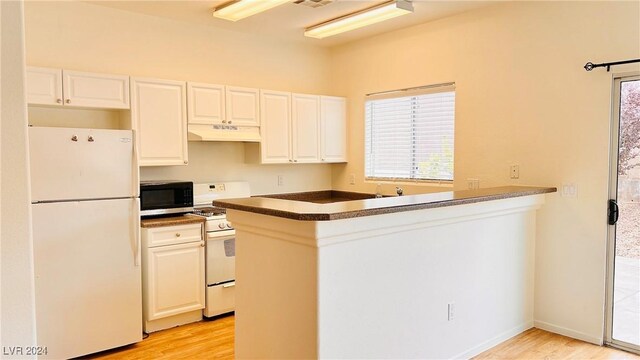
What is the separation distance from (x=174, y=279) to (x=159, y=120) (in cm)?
136

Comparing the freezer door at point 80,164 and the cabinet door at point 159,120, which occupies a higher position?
the cabinet door at point 159,120

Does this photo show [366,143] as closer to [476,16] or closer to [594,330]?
[476,16]

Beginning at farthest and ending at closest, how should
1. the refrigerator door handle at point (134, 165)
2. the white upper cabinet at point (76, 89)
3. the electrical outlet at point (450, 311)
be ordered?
the refrigerator door handle at point (134, 165)
the white upper cabinet at point (76, 89)
the electrical outlet at point (450, 311)

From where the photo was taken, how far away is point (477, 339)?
3215 millimetres

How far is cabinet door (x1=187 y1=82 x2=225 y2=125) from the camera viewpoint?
4105 mm

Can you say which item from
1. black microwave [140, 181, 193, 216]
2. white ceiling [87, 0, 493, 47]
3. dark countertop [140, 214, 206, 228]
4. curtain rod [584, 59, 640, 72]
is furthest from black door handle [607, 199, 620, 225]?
black microwave [140, 181, 193, 216]

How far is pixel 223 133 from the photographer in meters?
4.29

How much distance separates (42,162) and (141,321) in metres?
1.41

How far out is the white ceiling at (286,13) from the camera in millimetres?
3871

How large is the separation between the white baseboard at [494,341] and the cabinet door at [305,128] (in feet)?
8.48

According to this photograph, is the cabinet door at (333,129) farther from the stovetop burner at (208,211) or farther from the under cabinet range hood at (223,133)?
the stovetop burner at (208,211)

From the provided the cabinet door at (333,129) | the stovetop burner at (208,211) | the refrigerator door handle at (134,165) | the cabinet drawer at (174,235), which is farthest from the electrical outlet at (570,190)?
the refrigerator door handle at (134,165)

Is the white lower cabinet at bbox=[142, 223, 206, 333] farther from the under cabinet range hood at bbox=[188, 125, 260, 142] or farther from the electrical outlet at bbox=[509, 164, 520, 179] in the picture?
the electrical outlet at bbox=[509, 164, 520, 179]

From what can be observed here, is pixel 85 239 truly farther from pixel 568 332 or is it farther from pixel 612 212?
pixel 612 212
